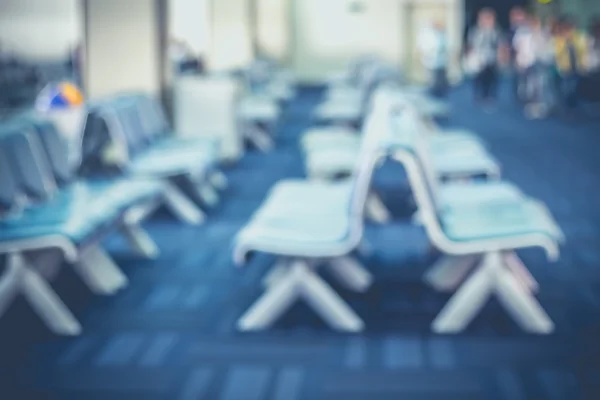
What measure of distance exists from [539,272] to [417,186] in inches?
52.2

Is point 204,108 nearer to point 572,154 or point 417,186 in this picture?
point 572,154

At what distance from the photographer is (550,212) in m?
6.14

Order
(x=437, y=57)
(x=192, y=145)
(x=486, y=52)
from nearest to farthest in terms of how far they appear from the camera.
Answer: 1. (x=192, y=145)
2. (x=486, y=52)
3. (x=437, y=57)

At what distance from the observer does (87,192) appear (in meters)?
4.66

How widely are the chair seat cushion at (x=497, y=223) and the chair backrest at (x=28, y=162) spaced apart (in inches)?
77.0

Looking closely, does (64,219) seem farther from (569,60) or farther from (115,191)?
(569,60)

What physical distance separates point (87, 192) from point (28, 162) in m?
0.45

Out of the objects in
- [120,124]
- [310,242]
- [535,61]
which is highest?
[535,61]

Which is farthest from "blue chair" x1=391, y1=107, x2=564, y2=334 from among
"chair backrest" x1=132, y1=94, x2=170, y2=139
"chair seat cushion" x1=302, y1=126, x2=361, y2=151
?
"chair backrest" x1=132, y1=94, x2=170, y2=139

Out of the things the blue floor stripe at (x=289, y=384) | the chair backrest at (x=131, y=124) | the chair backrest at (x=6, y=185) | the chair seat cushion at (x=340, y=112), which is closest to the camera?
the blue floor stripe at (x=289, y=384)

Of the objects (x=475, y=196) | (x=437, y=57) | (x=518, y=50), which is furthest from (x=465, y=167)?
(x=437, y=57)

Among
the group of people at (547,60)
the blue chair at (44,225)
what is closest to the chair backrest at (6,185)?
the blue chair at (44,225)

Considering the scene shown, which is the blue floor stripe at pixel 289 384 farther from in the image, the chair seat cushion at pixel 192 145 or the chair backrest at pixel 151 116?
the chair backrest at pixel 151 116

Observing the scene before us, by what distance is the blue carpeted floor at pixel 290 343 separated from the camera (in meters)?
3.21
